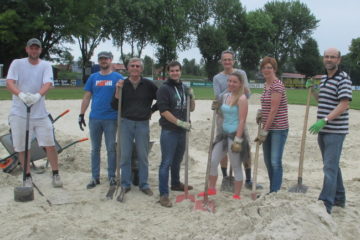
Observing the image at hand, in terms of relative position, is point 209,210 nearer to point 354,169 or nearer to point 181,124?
point 181,124

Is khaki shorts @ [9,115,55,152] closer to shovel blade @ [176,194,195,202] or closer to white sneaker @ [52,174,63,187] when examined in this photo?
white sneaker @ [52,174,63,187]

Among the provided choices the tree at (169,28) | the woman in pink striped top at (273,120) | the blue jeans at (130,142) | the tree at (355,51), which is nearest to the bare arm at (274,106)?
the woman in pink striped top at (273,120)

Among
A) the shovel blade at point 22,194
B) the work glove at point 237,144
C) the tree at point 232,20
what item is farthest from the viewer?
the tree at point 232,20

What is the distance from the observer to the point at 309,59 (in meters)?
70.5

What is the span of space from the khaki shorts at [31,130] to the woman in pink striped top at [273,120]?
2.90 meters

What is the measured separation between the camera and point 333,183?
4344 millimetres

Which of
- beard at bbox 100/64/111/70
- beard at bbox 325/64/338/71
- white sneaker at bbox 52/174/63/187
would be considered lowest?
white sneaker at bbox 52/174/63/187

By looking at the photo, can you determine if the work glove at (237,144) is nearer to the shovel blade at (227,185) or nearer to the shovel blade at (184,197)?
the shovel blade at (184,197)

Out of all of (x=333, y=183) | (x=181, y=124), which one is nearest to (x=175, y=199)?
(x=181, y=124)

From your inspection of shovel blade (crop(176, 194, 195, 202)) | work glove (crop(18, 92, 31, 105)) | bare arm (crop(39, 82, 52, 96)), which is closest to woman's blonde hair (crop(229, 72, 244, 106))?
shovel blade (crop(176, 194, 195, 202))

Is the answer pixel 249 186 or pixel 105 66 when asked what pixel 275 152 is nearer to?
pixel 249 186

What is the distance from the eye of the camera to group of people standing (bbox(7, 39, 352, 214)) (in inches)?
169

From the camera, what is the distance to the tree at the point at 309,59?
70.8 metres

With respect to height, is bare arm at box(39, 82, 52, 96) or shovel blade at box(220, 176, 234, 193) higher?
Result: bare arm at box(39, 82, 52, 96)
